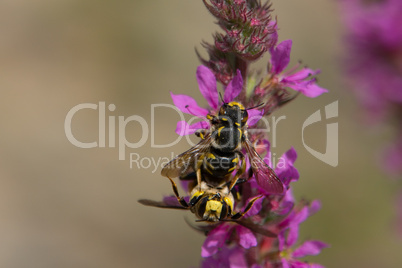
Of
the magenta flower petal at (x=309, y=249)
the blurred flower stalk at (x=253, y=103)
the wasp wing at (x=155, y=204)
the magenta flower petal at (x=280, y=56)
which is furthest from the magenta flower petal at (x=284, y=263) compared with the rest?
the magenta flower petal at (x=280, y=56)

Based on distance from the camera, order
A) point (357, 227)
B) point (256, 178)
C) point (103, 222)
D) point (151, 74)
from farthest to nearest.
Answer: point (151, 74)
point (103, 222)
point (357, 227)
point (256, 178)

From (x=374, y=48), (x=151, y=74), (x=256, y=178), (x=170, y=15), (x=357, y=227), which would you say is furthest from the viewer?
(x=170, y=15)

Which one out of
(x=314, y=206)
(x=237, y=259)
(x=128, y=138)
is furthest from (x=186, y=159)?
(x=128, y=138)

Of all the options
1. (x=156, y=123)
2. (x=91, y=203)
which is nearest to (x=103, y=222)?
(x=91, y=203)

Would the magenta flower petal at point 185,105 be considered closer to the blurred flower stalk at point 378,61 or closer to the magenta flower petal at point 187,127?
the magenta flower petal at point 187,127

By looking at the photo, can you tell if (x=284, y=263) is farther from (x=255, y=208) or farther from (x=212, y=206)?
(x=212, y=206)

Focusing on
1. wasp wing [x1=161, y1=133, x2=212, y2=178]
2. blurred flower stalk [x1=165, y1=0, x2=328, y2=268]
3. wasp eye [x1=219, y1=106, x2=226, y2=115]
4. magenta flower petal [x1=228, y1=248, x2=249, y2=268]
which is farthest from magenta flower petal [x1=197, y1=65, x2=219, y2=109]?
magenta flower petal [x1=228, y1=248, x2=249, y2=268]

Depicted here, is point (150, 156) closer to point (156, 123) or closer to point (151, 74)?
point (156, 123)
